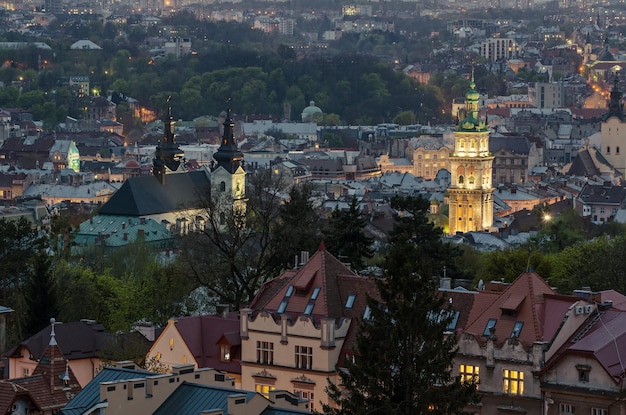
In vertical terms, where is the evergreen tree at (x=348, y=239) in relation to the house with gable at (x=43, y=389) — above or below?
below

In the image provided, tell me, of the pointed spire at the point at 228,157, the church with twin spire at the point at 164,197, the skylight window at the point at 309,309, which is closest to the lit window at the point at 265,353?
the skylight window at the point at 309,309

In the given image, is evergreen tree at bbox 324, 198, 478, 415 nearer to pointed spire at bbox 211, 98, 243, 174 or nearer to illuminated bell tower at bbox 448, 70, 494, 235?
pointed spire at bbox 211, 98, 243, 174

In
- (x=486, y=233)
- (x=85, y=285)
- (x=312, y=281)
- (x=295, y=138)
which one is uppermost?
(x=312, y=281)

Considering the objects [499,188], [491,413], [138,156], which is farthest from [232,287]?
[138,156]

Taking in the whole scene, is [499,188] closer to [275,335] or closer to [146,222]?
[146,222]

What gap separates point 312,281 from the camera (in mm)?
44094

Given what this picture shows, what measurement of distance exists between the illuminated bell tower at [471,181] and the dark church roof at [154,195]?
1405cm

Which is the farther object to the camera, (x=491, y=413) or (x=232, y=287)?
(x=232, y=287)

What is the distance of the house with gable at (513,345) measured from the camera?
40.3 meters

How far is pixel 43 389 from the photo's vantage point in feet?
116

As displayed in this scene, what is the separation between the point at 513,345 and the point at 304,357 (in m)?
4.99

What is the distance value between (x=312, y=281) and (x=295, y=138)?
129m

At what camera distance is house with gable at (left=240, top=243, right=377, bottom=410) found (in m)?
42.8

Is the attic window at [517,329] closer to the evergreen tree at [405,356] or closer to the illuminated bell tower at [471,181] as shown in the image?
the evergreen tree at [405,356]
